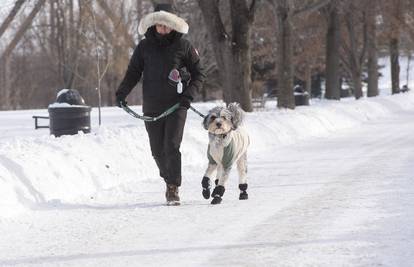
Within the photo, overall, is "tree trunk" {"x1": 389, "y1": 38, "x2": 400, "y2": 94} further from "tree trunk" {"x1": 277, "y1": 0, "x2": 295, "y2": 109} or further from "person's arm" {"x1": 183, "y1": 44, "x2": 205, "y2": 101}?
"person's arm" {"x1": 183, "y1": 44, "x2": 205, "y2": 101}

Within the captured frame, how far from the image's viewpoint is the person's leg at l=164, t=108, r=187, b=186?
795 cm

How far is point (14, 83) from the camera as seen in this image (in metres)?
75.4

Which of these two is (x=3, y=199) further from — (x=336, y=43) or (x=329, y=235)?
(x=336, y=43)

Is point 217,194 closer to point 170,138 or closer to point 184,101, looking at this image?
point 170,138

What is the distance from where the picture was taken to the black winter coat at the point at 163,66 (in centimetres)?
784

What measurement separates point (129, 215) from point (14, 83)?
71245mm

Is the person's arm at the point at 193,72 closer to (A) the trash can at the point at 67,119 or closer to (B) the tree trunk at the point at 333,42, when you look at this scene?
(A) the trash can at the point at 67,119

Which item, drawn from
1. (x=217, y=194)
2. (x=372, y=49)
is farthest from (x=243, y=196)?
(x=372, y=49)

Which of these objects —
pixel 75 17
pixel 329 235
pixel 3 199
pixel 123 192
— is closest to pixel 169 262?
pixel 329 235

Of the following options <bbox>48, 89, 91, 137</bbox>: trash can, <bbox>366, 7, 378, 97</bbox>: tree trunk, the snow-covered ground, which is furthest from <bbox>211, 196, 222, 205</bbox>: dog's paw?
<bbox>366, 7, 378, 97</bbox>: tree trunk

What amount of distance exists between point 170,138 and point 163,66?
2.64ft

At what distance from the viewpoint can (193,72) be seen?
801 cm

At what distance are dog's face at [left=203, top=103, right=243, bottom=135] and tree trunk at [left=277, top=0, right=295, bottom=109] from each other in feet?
53.7

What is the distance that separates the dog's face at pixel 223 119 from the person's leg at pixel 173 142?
47 centimetres
